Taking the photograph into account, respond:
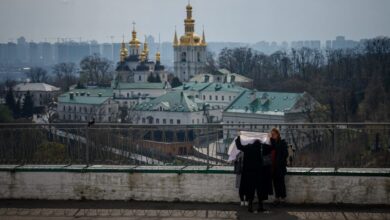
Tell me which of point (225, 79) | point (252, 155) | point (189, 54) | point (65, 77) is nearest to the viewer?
point (252, 155)

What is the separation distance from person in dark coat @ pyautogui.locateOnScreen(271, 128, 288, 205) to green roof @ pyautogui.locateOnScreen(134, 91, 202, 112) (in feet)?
176

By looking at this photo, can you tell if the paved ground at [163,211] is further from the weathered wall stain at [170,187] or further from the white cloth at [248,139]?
the white cloth at [248,139]

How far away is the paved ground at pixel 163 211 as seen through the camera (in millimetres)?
7148

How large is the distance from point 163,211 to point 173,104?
55.2m

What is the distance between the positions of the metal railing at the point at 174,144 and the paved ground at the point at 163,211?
731 mm

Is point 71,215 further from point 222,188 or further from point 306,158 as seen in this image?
point 306,158

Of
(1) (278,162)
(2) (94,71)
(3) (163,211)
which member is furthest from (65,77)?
(1) (278,162)

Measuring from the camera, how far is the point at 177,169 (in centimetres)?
788

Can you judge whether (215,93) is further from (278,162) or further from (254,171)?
(254,171)

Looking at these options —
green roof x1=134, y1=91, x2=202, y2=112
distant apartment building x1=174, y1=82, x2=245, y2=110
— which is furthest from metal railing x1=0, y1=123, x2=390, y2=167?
distant apartment building x1=174, y1=82, x2=245, y2=110

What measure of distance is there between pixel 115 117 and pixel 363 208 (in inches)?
2265

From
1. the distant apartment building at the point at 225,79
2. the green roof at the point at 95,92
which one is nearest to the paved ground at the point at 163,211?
the green roof at the point at 95,92

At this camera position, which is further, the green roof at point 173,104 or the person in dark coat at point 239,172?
the green roof at point 173,104

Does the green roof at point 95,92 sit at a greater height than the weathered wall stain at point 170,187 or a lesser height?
lesser
